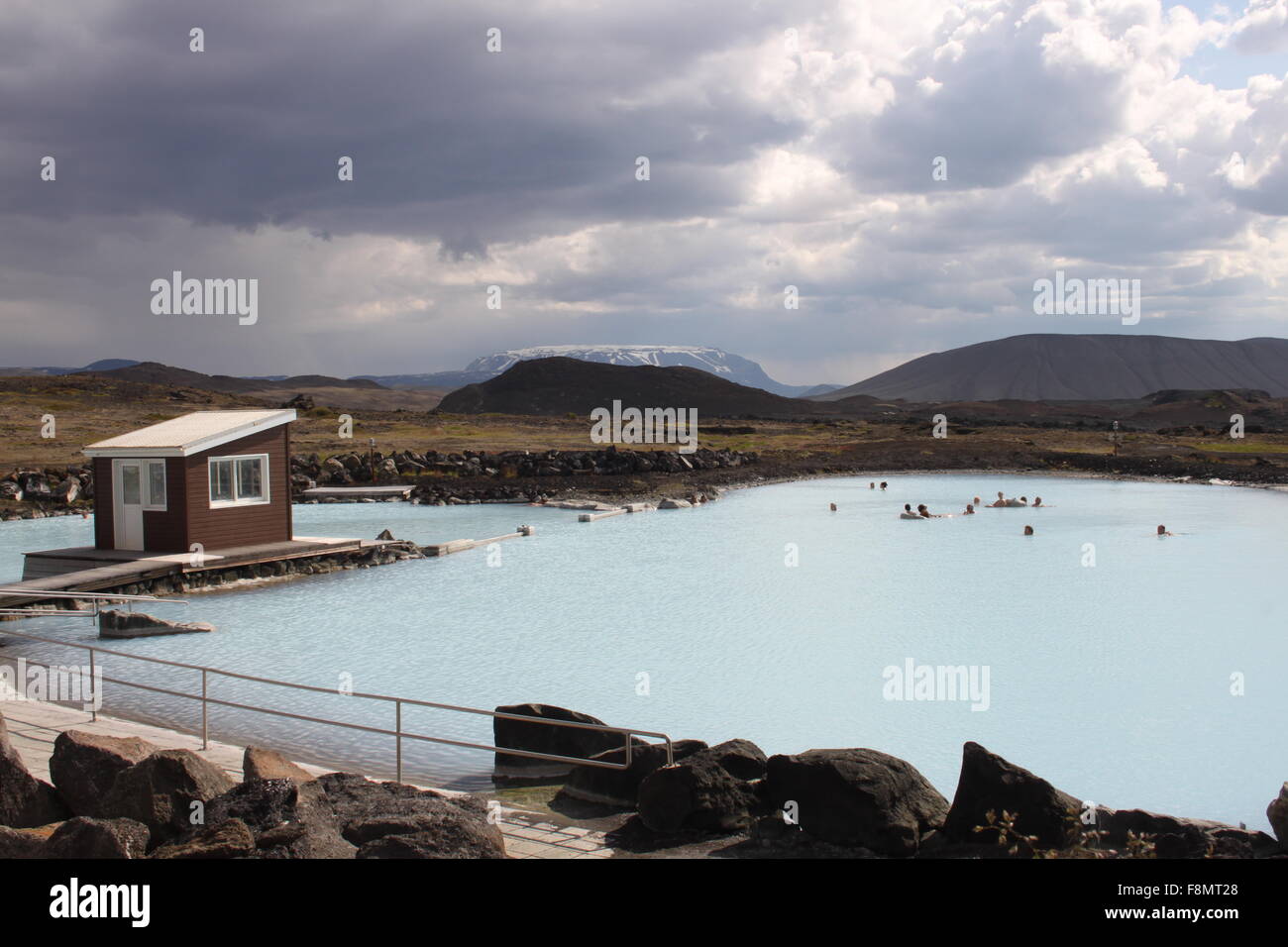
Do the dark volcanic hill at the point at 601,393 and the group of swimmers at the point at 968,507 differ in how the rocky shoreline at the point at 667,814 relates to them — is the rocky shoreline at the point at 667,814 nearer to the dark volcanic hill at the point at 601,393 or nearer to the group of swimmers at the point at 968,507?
the group of swimmers at the point at 968,507

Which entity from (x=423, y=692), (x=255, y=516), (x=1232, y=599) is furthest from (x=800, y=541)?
(x=423, y=692)

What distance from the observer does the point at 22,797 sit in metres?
6.50

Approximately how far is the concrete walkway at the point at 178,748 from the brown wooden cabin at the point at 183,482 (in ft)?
28.6

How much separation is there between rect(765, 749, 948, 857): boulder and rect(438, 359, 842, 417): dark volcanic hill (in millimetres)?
134964

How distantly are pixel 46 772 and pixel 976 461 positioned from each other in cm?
4838

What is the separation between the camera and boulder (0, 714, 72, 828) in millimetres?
6418

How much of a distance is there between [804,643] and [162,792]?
1162 centimetres

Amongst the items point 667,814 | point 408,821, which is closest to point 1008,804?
point 667,814

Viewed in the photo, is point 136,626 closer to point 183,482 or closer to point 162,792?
point 183,482

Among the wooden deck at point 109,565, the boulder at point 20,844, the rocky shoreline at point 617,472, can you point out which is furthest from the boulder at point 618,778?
the rocky shoreline at point 617,472

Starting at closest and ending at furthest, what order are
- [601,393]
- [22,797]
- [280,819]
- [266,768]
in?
[280,819] < [22,797] < [266,768] < [601,393]

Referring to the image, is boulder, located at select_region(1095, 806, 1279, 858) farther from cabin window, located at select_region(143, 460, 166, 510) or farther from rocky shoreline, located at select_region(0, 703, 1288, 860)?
cabin window, located at select_region(143, 460, 166, 510)

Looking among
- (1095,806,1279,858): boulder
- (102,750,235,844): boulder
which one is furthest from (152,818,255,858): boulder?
(1095,806,1279,858): boulder

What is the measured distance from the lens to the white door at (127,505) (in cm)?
1875
